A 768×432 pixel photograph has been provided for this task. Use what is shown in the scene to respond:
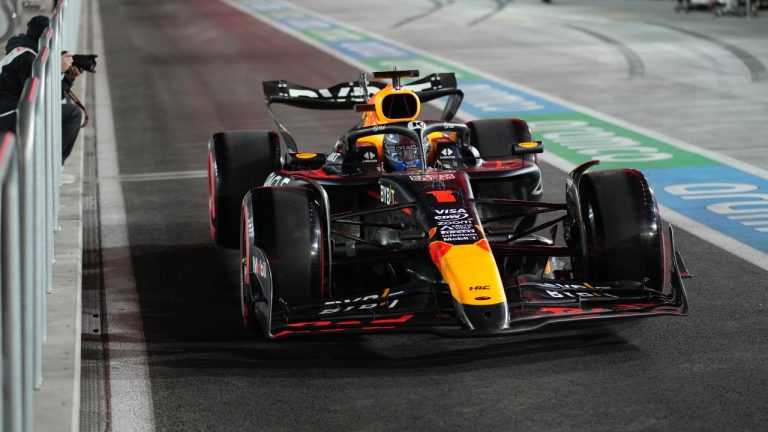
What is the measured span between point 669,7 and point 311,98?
26.1m

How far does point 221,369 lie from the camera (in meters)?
6.63

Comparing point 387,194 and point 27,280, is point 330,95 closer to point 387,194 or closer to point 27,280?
point 387,194

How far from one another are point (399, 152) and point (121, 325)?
2136mm

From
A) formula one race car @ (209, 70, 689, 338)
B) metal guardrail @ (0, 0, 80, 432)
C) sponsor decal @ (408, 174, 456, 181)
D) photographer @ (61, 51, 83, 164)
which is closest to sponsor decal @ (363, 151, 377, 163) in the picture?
formula one race car @ (209, 70, 689, 338)

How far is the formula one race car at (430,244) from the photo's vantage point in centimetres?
652

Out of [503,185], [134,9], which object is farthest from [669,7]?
[503,185]

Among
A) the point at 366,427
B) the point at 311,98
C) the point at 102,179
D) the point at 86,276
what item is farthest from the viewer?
the point at 102,179

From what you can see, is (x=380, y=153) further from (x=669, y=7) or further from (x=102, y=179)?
(x=669, y=7)

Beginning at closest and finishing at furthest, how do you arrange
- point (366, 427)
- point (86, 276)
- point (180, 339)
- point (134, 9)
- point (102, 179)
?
point (366, 427) < point (180, 339) < point (86, 276) < point (102, 179) < point (134, 9)

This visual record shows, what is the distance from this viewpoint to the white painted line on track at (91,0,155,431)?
19.9 ft

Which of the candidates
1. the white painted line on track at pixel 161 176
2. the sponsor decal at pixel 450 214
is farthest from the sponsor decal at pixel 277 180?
the white painted line on track at pixel 161 176

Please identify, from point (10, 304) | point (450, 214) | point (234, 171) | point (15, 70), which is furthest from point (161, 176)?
point (10, 304)

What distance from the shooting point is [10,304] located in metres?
4.57

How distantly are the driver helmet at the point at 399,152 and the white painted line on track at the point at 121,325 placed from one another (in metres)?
1.86
